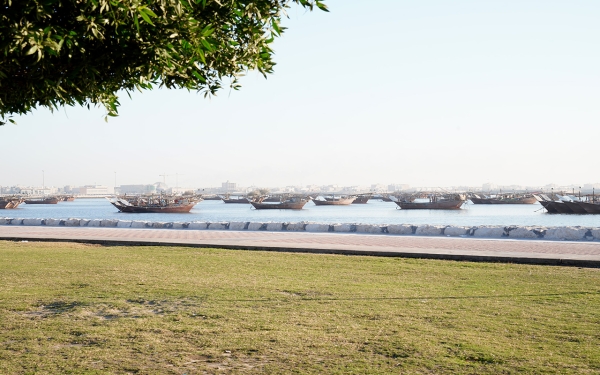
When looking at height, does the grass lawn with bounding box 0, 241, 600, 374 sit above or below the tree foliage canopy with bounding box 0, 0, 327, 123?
below

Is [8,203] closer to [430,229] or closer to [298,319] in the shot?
[430,229]

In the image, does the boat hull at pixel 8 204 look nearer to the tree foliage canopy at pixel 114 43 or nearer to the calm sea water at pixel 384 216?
the calm sea water at pixel 384 216

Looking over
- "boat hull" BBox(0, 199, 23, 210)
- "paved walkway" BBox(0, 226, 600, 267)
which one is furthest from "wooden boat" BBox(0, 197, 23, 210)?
"paved walkway" BBox(0, 226, 600, 267)

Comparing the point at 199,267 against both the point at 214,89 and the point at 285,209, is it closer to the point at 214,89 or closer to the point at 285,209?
the point at 214,89

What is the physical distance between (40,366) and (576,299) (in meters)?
6.43

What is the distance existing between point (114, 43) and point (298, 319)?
3545 millimetres

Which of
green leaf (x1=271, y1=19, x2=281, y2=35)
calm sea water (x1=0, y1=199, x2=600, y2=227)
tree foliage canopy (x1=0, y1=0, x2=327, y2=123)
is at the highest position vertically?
green leaf (x1=271, y1=19, x2=281, y2=35)

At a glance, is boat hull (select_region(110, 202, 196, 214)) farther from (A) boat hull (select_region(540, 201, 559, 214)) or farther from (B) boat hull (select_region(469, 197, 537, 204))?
(B) boat hull (select_region(469, 197, 537, 204))

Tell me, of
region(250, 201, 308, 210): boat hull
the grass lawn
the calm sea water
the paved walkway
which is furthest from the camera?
region(250, 201, 308, 210): boat hull

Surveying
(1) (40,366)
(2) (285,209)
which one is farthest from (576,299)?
(2) (285,209)

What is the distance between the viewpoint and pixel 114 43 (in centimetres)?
433

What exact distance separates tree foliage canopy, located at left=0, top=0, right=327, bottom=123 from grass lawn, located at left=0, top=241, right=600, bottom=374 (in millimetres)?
2274

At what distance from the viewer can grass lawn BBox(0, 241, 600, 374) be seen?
482 centimetres

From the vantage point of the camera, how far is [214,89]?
566 centimetres
